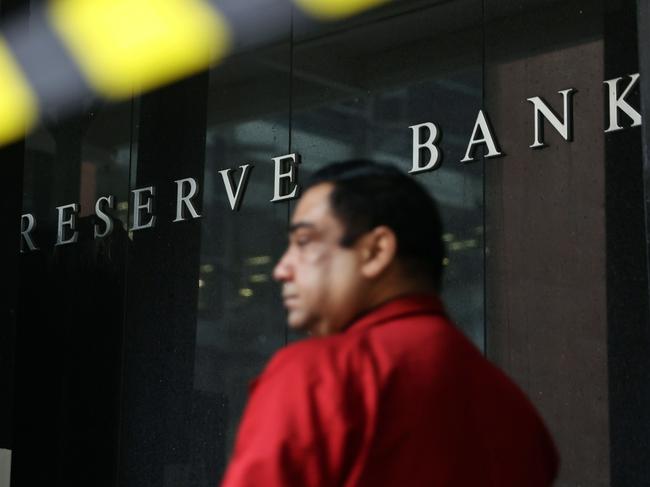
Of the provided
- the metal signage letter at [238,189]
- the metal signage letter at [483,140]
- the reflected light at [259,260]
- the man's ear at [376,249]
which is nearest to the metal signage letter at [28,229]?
the metal signage letter at [238,189]

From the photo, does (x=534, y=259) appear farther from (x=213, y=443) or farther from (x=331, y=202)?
(x=331, y=202)

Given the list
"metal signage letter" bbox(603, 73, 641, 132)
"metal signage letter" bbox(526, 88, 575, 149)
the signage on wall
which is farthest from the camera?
"metal signage letter" bbox(526, 88, 575, 149)

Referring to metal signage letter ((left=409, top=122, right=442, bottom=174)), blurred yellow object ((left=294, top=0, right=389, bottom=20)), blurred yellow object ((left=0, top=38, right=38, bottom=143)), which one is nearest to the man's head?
metal signage letter ((left=409, top=122, right=442, bottom=174))

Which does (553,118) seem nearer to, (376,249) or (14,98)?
(376,249)

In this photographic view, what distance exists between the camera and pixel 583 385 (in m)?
6.25

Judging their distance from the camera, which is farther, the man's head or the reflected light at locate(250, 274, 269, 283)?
the reflected light at locate(250, 274, 269, 283)

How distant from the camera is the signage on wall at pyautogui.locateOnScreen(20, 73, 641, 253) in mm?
6312

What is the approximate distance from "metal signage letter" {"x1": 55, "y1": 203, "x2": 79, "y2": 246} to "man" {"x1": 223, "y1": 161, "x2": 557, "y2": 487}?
24.7ft

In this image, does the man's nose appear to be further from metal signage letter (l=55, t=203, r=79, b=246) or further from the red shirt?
Result: metal signage letter (l=55, t=203, r=79, b=246)

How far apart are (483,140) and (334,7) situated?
1.59 m

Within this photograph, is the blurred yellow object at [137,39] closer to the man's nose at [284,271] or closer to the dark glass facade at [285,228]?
the dark glass facade at [285,228]

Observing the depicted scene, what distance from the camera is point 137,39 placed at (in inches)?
370

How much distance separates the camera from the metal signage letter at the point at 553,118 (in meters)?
6.49

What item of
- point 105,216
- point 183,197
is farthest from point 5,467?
point 183,197
